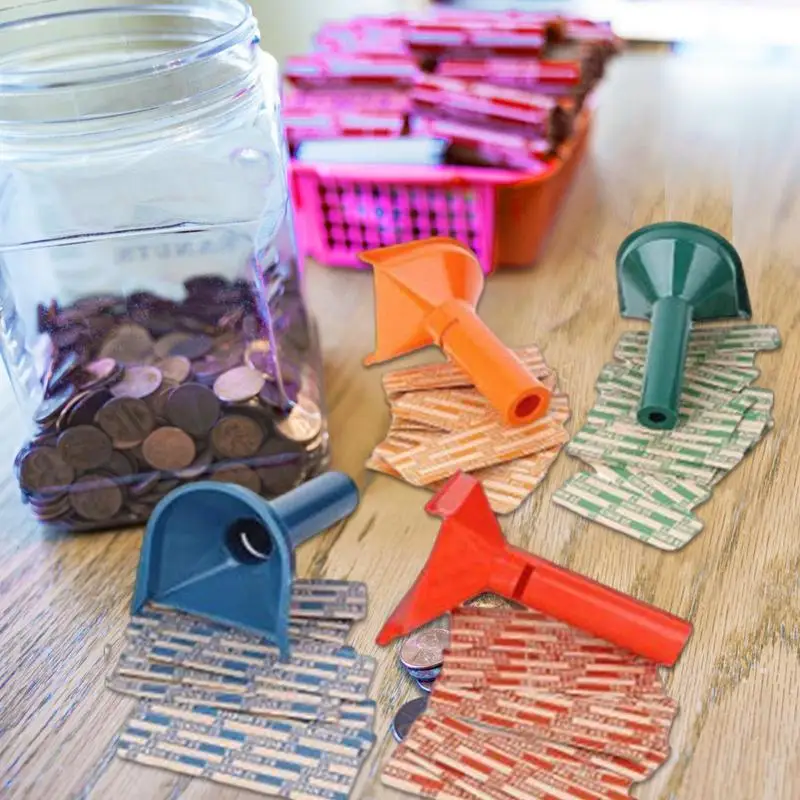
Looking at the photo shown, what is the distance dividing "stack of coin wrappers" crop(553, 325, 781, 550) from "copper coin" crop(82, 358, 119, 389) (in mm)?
300

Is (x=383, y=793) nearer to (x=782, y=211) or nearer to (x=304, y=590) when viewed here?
(x=304, y=590)

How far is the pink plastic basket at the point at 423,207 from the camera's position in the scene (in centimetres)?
85

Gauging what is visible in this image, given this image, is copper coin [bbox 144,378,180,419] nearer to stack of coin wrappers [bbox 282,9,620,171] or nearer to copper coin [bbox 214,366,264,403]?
copper coin [bbox 214,366,264,403]

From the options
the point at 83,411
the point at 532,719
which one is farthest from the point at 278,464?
the point at 532,719

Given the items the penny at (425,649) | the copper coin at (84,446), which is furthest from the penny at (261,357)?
the penny at (425,649)

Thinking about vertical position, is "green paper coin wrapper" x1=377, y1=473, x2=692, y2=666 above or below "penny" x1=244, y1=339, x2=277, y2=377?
A: below

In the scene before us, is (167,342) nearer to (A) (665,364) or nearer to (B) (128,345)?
(B) (128,345)

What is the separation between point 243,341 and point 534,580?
0.84ft

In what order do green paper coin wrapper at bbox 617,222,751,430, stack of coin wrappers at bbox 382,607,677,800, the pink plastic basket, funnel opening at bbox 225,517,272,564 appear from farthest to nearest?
1. the pink plastic basket
2. green paper coin wrapper at bbox 617,222,751,430
3. funnel opening at bbox 225,517,272,564
4. stack of coin wrappers at bbox 382,607,677,800

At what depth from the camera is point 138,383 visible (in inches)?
25.0

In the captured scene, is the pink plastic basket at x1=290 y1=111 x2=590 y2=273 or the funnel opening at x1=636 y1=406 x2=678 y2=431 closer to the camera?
the funnel opening at x1=636 y1=406 x2=678 y2=431

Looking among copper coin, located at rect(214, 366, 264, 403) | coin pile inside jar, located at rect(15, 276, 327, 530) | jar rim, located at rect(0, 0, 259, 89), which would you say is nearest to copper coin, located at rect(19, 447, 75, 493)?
coin pile inside jar, located at rect(15, 276, 327, 530)

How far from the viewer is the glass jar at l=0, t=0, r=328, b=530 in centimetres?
61

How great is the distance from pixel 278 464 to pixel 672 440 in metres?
0.27
